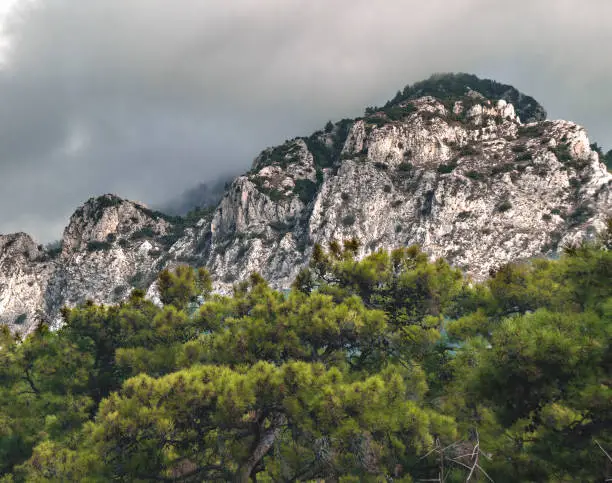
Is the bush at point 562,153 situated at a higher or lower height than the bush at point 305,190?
lower

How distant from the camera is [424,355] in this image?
11.9 metres

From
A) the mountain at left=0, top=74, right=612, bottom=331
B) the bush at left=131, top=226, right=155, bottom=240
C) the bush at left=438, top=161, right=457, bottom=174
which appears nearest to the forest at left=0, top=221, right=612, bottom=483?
the mountain at left=0, top=74, right=612, bottom=331

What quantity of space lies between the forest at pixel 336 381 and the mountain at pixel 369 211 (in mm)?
55785

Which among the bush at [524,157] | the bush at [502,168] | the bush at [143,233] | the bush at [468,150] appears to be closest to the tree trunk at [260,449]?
the bush at [502,168]

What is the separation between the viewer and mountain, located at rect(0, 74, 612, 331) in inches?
2758

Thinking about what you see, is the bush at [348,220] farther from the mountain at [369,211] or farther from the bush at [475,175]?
the bush at [475,175]

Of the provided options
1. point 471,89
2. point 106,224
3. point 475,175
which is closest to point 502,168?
point 475,175

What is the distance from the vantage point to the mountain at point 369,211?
2758 inches

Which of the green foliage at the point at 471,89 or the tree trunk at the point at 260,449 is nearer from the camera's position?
the tree trunk at the point at 260,449

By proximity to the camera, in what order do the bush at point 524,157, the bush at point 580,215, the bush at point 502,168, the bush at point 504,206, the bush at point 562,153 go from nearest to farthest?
the bush at point 580,215
the bush at point 504,206
the bush at point 562,153
the bush at point 502,168
the bush at point 524,157

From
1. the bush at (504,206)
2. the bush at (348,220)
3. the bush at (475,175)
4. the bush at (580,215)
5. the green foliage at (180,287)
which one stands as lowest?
the green foliage at (180,287)

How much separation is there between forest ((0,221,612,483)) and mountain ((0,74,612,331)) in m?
55.8

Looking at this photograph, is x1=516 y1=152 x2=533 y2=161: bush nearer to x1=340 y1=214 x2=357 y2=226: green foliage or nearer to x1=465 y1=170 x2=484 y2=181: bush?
x1=465 y1=170 x2=484 y2=181: bush

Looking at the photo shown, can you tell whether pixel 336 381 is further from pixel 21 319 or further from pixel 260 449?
pixel 21 319
